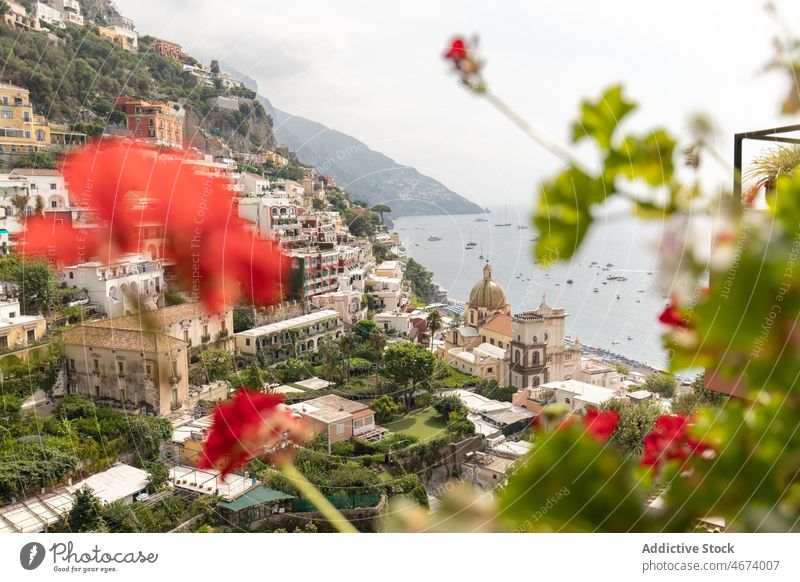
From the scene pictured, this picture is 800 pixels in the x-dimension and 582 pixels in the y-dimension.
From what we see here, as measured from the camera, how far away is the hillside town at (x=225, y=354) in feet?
4.60

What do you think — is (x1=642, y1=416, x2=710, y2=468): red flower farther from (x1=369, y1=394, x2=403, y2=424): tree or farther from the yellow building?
the yellow building

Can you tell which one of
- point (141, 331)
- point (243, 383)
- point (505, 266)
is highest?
point (505, 266)

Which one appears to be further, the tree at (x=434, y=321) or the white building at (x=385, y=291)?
the tree at (x=434, y=321)

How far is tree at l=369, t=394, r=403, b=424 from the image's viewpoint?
191 centimetres

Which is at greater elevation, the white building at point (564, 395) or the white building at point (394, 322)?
the white building at point (394, 322)

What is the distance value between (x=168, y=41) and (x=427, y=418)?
4.32 feet

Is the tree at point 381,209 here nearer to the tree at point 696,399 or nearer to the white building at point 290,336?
the white building at point 290,336

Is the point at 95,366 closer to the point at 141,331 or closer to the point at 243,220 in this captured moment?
the point at 141,331

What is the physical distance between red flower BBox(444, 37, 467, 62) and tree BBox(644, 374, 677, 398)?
69.9 inches

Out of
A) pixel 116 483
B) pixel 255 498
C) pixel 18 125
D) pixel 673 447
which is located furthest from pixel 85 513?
pixel 673 447

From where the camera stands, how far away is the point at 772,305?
26 cm

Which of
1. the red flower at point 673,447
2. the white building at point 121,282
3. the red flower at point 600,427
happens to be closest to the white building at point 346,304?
the white building at point 121,282

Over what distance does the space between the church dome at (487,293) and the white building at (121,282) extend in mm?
744
